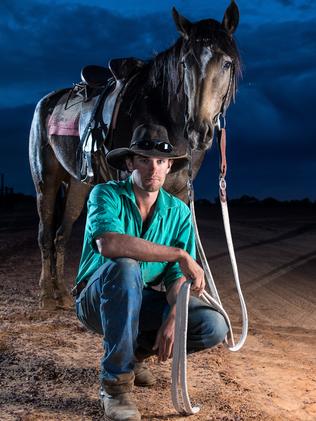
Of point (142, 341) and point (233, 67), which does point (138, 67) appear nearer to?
point (233, 67)

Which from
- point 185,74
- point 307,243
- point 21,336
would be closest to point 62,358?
point 21,336

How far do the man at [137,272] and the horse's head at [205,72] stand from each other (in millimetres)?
922

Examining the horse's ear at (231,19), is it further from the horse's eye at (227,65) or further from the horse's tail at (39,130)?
the horse's tail at (39,130)

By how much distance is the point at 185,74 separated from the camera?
4918mm

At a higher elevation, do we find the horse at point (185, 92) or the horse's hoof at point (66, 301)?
the horse at point (185, 92)

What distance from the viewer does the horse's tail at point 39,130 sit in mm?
7184

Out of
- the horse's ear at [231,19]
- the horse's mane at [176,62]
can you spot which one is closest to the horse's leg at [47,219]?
the horse's mane at [176,62]

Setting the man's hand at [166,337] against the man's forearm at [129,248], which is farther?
the man's hand at [166,337]

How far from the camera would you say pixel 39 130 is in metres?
7.21

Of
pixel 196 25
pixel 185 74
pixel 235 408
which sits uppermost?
pixel 196 25

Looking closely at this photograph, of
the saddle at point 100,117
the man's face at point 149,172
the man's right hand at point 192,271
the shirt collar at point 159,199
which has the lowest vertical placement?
the man's right hand at point 192,271

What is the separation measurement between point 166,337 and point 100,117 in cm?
275

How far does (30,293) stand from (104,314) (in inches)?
172

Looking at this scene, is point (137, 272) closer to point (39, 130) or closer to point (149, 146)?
point (149, 146)
